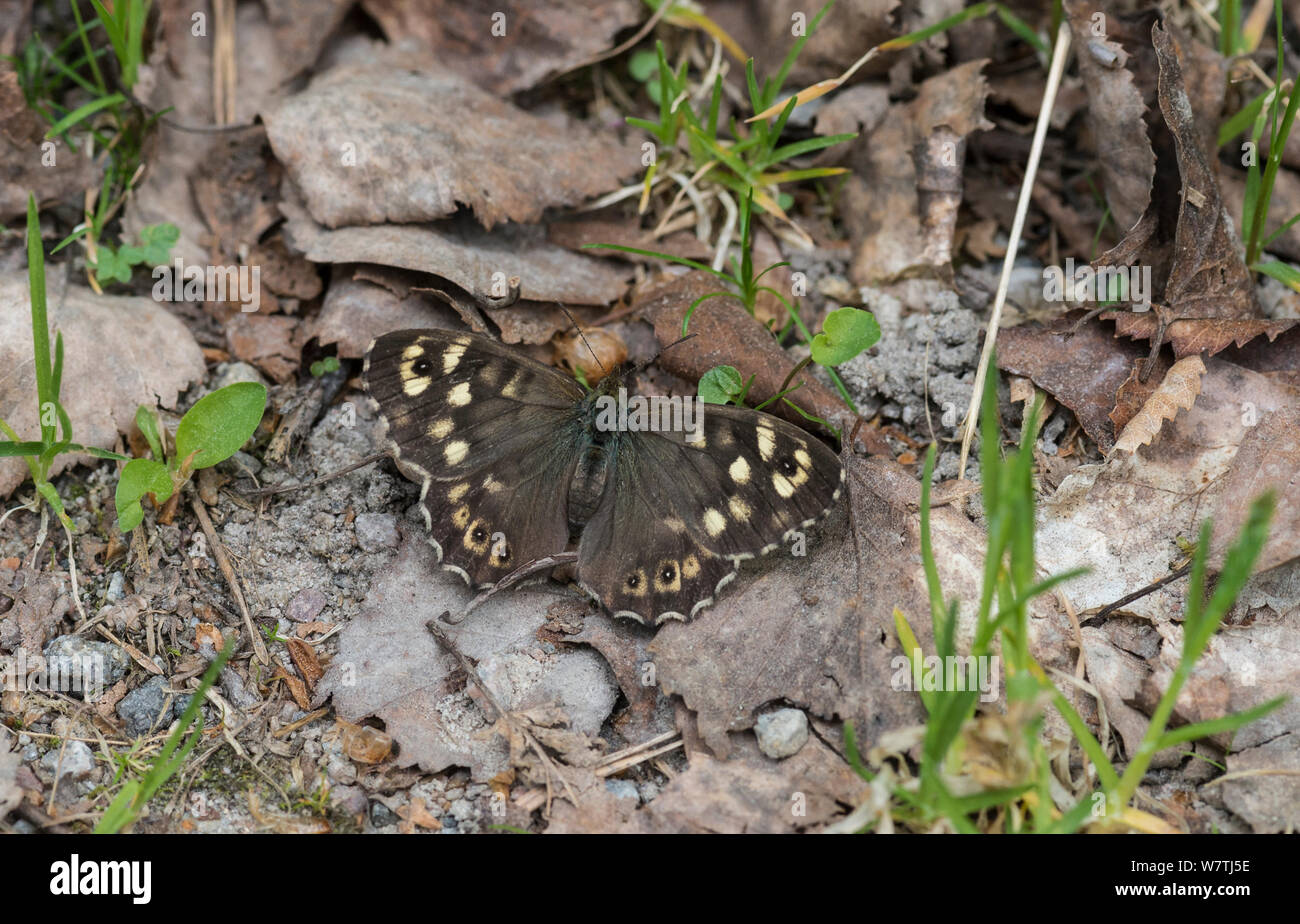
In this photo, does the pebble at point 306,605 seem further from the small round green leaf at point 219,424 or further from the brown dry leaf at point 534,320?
the brown dry leaf at point 534,320

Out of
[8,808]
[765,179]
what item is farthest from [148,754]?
[765,179]

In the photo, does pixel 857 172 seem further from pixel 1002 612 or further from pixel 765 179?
pixel 1002 612

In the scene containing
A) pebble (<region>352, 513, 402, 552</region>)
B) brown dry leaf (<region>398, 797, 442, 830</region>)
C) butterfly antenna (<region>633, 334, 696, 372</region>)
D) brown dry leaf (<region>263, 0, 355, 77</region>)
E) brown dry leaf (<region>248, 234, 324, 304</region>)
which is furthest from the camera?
brown dry leaf (<region>263, 0, 355, 77</region>)

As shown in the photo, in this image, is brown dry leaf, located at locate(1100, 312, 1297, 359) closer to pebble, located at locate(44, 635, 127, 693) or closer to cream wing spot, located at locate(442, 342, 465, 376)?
cream wing spot, located at locate(442, 342, 465, 376)

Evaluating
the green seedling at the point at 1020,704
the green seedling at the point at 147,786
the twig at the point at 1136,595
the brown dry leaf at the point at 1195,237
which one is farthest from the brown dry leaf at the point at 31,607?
the brown dry leaf at the point at 1195,237

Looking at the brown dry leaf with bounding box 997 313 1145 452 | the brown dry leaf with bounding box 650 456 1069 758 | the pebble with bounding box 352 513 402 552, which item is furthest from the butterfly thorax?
the brown dry leaf with bounding box 997 313 1145 452

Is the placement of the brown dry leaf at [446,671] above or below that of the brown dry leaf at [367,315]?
below
